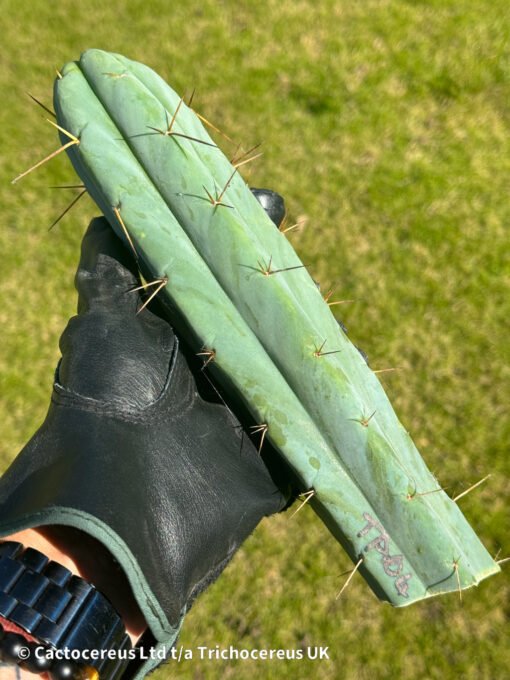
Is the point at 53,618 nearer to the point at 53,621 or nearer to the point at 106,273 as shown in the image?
the point at 53,621

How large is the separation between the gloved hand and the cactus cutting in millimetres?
198

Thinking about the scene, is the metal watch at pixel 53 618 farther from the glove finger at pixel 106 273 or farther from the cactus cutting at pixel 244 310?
the glove finger at pixel 106 273

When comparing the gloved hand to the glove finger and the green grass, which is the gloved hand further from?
the green grass

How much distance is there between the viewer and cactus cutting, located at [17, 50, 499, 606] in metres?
1.43

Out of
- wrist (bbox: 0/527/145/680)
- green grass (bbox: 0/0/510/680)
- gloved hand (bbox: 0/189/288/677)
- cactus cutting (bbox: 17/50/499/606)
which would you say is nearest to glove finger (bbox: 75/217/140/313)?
gloved hand (bbox: 0/189/288/677)

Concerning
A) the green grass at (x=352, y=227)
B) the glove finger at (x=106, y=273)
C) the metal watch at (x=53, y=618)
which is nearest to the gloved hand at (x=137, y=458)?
A: the glove finger at (x=106, y=273)

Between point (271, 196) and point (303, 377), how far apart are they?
0.77 meters

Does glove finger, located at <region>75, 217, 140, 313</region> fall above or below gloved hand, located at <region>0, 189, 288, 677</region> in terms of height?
above

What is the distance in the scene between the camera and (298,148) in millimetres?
3127

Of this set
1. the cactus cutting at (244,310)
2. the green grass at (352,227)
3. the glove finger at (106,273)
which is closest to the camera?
the cactus cutting at (244,310)

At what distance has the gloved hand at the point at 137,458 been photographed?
54.8 inches

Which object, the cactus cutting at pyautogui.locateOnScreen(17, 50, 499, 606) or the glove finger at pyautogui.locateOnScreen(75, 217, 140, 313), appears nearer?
the cactus cutting at pyautogui.locateOnScreen(17, 50, 499, 606)

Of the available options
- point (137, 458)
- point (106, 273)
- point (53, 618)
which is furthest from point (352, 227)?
point (53, 618)

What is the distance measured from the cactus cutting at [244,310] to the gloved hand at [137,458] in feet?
0.65
